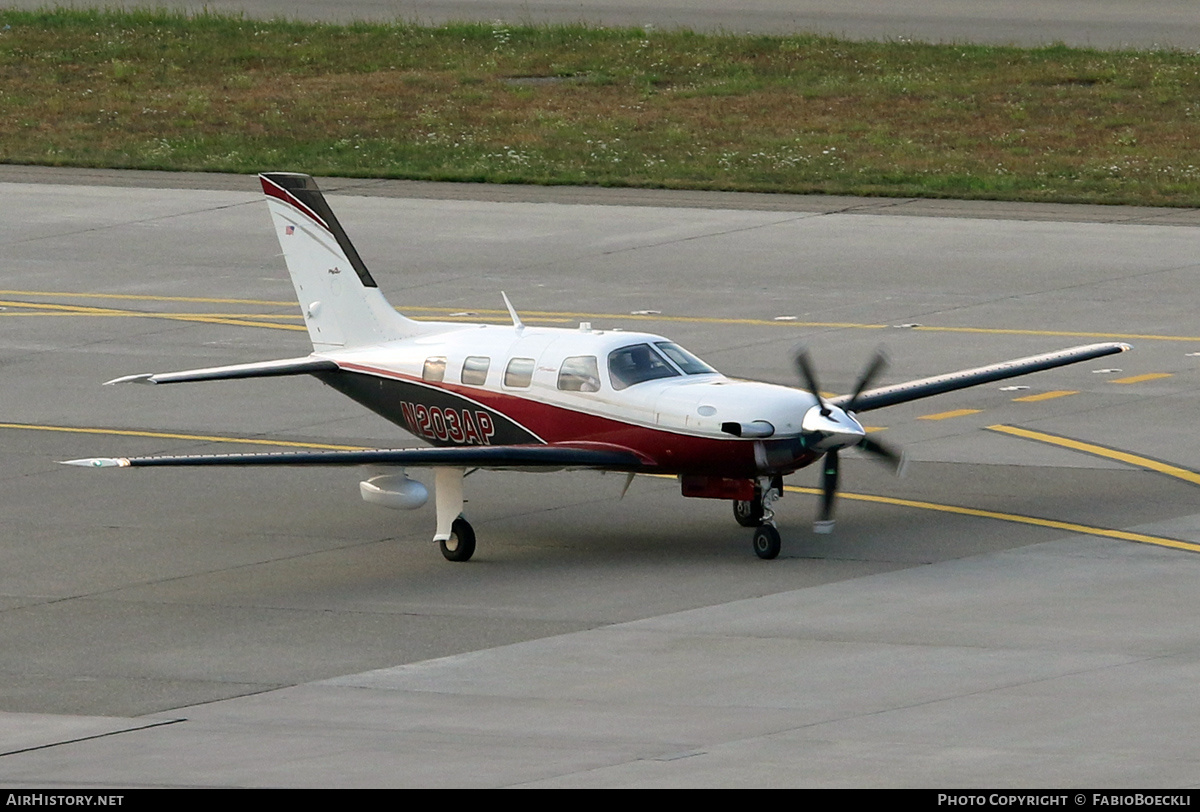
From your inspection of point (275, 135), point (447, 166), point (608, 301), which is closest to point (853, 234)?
point (608, 301)

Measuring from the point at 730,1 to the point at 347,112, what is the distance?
2366 cm

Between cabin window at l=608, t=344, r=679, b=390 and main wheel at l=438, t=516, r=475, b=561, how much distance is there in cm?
A: 251

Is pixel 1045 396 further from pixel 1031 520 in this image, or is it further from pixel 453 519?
pixel 453 519

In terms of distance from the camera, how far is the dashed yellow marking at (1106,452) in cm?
2886

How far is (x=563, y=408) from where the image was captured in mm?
26047

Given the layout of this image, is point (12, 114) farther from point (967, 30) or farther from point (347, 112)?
point (967, 30)

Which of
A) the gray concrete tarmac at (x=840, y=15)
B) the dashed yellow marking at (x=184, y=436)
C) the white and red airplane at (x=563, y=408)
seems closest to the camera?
the white and red airplane at (x=563, y=408)

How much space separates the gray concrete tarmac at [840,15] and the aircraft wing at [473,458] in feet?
159

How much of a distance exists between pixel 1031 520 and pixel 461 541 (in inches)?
284

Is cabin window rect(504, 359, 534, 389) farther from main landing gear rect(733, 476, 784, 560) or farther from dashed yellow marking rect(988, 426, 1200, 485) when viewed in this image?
dashed yellow marking rect(988, 426, 1200, 485)

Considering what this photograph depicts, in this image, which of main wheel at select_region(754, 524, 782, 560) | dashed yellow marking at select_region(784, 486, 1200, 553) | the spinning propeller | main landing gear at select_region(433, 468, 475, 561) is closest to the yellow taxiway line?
dashed yellow marking at select_region(784, 486, 1200, 553)

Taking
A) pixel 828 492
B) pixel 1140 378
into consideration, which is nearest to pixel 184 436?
pixel 828 492

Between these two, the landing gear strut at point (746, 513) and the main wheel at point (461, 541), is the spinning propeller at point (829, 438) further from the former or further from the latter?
the main wheel at point (461, 541)

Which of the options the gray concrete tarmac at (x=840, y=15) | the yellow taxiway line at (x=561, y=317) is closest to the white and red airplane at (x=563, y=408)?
the yellow taxiway line at (x=561, y=317)
